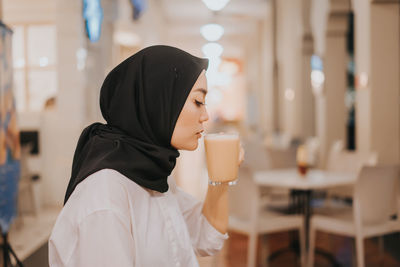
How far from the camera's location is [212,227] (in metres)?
1.38

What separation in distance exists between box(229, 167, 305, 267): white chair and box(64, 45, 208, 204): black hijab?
2002 mm

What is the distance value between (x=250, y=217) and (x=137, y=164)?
2.21m

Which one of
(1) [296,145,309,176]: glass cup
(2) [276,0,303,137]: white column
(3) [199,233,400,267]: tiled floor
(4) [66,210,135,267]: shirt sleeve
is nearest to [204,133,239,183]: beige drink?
→ (4) [66,210,135,267]: shirt sleeve

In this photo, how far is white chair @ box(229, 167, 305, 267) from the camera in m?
3.03

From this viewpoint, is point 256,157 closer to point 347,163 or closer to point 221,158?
point 347,163

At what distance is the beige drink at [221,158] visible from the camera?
1.27m

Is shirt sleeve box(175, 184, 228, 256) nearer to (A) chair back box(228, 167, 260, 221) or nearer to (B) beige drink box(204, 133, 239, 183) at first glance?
(B) beige drink box(204, 133, 239, 183)

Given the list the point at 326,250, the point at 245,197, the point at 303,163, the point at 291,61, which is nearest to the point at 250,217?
the point at 245,197

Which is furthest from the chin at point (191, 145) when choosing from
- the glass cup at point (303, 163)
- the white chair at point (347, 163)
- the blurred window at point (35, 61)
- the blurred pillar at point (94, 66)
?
the blurred window at point (35, 61)

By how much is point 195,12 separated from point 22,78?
22.3ft

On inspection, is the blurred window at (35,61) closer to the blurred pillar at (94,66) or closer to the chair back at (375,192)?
the blurred pillar at (94,66)

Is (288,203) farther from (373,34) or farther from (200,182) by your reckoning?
(200,182)

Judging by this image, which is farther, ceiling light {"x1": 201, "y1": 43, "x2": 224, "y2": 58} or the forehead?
ceiling light {"x1": 201, "y1": 43, "x2": 224, "y2": 58}

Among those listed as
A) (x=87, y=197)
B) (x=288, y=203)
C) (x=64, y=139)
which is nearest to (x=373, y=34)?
(x=288, y=203)
